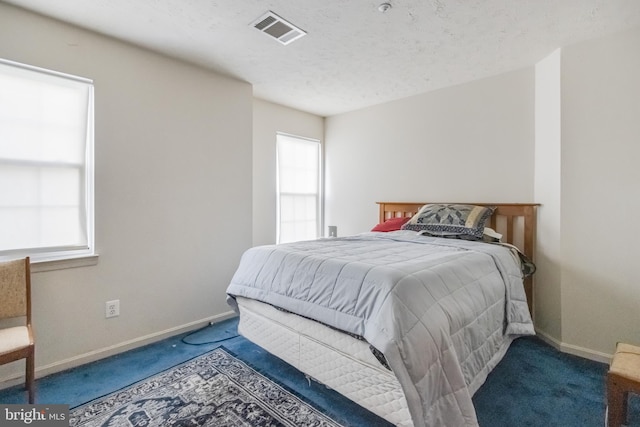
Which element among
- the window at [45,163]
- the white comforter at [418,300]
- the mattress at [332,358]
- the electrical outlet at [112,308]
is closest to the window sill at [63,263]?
the window at [45,163]

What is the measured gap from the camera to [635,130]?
2.11 metres

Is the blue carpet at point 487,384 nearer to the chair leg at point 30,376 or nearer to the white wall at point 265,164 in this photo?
the chair leg at point 30,376

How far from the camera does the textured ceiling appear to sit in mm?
1938

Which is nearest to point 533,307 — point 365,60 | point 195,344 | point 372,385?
point 372,385

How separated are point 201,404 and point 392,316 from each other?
4.04ft

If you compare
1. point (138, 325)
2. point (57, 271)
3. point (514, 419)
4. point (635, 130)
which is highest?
point (635, 130)

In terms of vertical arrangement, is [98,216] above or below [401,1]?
below

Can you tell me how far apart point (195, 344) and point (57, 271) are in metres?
1.11

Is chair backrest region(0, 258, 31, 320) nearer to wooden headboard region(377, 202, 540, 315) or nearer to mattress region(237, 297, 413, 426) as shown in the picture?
mattress region(237, 297, 413, 426)

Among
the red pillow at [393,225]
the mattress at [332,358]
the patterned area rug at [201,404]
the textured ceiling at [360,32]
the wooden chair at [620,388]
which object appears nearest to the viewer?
the wooden chair at [620,388]

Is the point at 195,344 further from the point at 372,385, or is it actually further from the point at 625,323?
the point at 625,323

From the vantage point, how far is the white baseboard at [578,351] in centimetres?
222

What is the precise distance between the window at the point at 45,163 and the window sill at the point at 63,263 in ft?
0.14

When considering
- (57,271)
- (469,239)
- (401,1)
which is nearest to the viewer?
(401,1)
